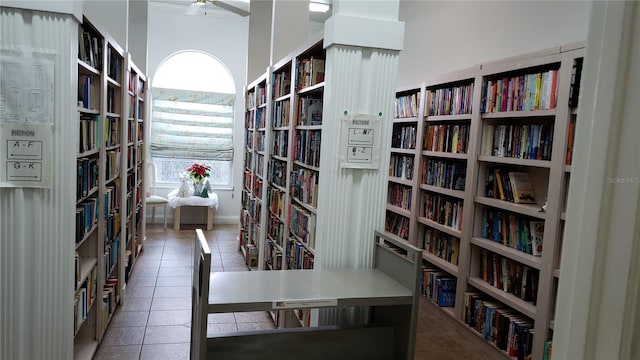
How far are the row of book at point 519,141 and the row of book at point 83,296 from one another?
2.94 m

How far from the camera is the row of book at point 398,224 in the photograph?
200 inches

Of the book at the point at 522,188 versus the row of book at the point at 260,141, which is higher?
the row of book at the point at 260,141

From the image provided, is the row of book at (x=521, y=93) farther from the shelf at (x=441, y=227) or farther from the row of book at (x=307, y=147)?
the row of book at (x=307, y=147)

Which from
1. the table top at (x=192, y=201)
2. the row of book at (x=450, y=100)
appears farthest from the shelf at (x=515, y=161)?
the table top at (x=192, y=201)

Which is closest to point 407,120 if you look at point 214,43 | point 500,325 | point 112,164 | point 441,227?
point 441,227

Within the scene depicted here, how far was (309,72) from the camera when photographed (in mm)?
3348

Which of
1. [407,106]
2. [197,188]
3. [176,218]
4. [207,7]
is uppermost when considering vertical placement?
[207,7]

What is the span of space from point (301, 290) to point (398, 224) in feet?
10.9

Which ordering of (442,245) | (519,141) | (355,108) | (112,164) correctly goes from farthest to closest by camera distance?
(442,245) → (112,164) → (519,141) → (355,108)

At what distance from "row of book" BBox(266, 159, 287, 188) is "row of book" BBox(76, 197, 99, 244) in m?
1.47

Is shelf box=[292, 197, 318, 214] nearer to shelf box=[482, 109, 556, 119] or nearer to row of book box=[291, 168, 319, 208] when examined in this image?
row of book box=[291, 168, 319, 208]

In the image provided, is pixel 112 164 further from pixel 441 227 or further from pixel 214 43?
pixel 214 43

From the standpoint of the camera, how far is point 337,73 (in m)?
2.37

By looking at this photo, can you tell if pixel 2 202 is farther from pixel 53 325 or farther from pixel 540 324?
pixel 540 324
